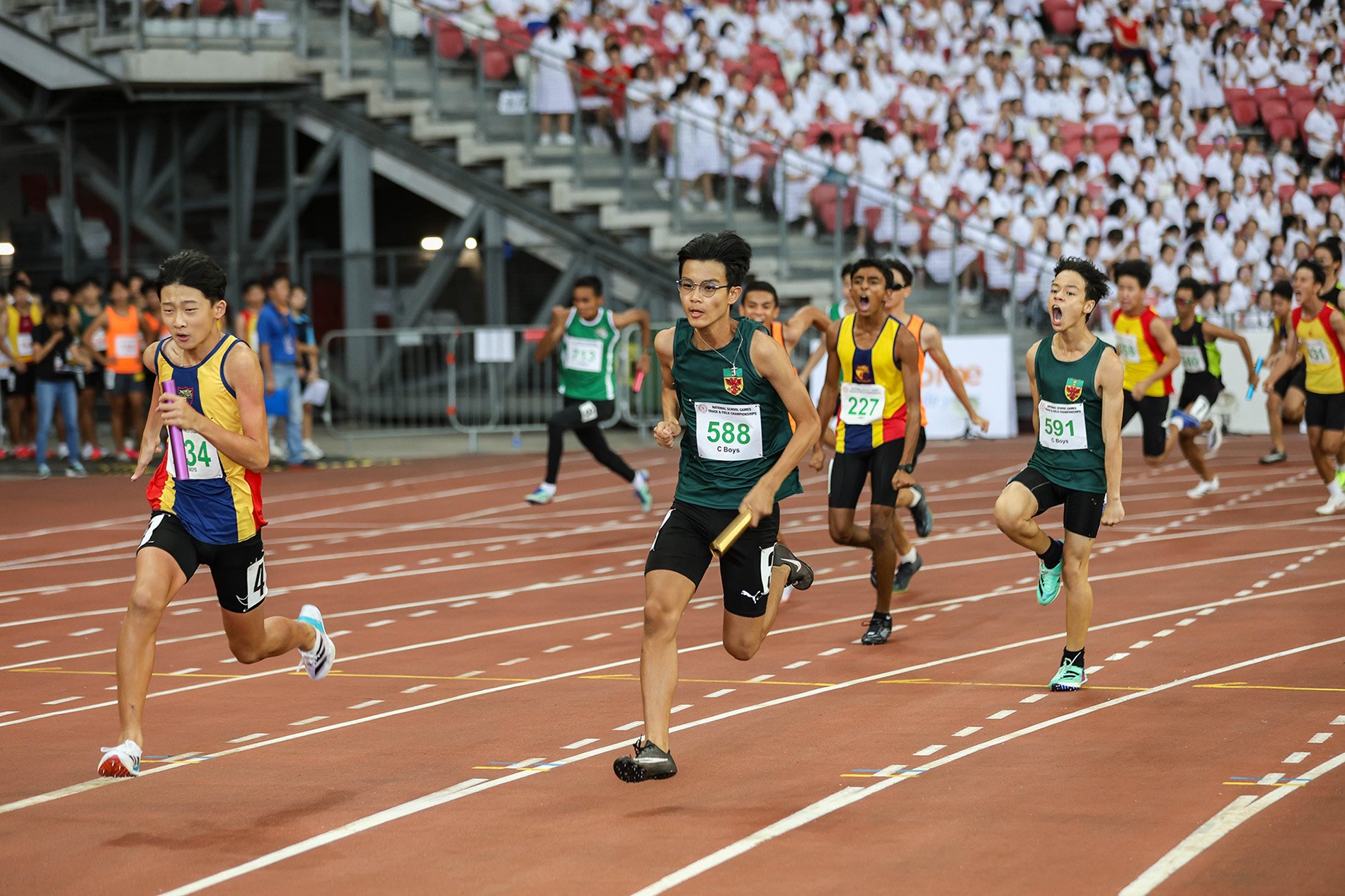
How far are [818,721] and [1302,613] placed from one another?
12.2 feet

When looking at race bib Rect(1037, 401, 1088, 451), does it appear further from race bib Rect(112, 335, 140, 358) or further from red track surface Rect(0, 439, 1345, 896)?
race bib Rect(112, 335, 140, 358)

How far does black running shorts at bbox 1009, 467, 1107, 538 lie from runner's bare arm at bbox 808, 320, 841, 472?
1.06 metres

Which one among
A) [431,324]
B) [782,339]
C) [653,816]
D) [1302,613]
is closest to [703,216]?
[431,324]

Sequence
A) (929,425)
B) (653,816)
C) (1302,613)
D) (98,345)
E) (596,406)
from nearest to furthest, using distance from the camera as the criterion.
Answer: (653,816), (1302,613), (596,406), (98,345), (929,425)

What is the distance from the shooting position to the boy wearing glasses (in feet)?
50.0

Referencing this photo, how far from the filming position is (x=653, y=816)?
223 inches

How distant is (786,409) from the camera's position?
646cm

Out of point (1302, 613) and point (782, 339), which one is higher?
point (782, 339)

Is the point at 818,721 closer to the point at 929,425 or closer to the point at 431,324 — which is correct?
the point at 929,425

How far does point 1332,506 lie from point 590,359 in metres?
6.13

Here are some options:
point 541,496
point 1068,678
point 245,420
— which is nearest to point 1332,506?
point 541,496

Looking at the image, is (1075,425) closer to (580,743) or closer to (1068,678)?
(1068,678)

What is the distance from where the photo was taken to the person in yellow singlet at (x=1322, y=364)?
45.8ft

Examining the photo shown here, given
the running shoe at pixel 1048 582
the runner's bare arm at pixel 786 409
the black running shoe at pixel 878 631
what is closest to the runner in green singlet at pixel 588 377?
the black running shoe at pixel 878 631
